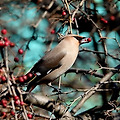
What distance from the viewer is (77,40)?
14.2 feet

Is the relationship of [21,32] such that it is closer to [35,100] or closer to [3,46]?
[35,100]

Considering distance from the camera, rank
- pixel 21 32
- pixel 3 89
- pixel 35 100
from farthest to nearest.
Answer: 1. pixel 21 32
2. pixel 35 100
3. pixel 3 89

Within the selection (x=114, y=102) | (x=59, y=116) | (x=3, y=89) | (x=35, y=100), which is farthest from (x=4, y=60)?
(x=114, y=102)

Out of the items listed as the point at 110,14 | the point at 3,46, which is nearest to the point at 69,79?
the point at 110,14

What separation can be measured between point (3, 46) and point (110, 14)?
4.11 metres

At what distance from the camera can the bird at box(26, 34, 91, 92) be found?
405cm

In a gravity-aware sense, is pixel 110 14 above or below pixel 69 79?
above

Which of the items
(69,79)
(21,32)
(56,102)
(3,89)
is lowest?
(69,79)

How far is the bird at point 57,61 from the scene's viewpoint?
13.3 ft

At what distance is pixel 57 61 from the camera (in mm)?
4137

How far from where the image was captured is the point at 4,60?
7.20 feet

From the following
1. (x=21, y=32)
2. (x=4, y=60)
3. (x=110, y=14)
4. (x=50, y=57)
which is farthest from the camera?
(x=110, y=14)

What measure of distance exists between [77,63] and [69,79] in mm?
330

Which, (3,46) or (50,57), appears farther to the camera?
(50,57)
